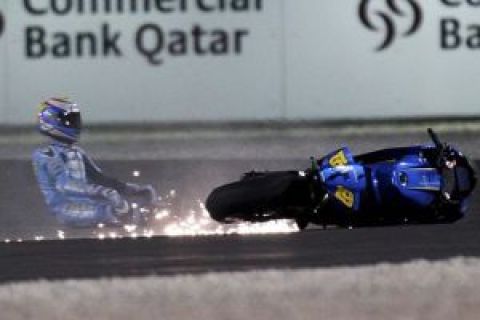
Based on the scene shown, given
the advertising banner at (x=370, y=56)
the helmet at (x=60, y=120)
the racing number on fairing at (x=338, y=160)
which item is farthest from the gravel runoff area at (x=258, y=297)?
the advertising banner at (x=370, y=56)

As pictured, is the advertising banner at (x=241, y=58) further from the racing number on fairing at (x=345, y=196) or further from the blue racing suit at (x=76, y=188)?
the racing number on fairing at (x=345, y=196)

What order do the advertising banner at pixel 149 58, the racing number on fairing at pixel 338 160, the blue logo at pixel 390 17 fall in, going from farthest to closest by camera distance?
the blue logo at pixel 390 17 → the advertising banner at pixel 149 58 → the racing number on fairing at pixel 338 160

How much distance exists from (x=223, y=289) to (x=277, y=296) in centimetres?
11

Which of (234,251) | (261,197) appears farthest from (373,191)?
(234,251)

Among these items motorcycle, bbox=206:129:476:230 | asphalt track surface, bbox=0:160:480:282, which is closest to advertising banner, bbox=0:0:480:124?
motorcycle, bbox=206:129:476:230

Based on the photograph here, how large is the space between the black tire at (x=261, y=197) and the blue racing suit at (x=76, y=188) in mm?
439

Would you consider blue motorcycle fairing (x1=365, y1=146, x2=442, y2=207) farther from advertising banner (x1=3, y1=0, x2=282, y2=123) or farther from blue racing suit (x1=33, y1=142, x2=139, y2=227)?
advertising banner (x1=3, y1=0, x2=282, y2=123)

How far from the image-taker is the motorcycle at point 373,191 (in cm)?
412

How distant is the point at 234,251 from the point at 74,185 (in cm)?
189

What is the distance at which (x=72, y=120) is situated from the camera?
17.4 feet

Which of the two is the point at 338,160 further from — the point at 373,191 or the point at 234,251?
the point at 234,251

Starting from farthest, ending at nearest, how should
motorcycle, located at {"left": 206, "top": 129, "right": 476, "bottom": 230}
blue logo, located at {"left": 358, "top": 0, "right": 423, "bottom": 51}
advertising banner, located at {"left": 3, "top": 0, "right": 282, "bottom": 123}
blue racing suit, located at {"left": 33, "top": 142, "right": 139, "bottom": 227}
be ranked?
blue logo, located at {"left": 358, "top": 0, "right": 423, "bottom": 51} → advertising banner, located at {"left": 3, "top": 0, "right": 282, "bottom": 123} → blue racing suit, located at {"left": 33, "top": 142, "right": 139, "bottom": 227} → motorcycle, located at {"left": 206, "top": 129, "right": 476, "bottom": 230}

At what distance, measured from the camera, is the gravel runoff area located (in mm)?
2385

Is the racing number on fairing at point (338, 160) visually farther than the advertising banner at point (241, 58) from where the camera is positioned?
No
